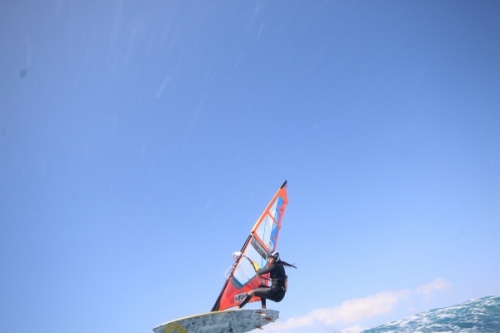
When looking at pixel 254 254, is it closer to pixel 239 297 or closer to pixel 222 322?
pixel 239 297

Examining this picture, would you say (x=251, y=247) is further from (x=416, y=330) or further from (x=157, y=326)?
(x=416, y=330)

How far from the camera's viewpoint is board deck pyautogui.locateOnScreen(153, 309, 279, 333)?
734 centimetres

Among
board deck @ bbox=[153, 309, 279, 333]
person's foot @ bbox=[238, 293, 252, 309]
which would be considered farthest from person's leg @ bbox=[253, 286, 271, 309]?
board deck @ bbox=[153, 309, 279, 333]

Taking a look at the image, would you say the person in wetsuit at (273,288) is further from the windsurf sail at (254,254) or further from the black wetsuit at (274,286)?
the windsurf sail at (254,254)

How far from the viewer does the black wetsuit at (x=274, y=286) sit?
354 inches

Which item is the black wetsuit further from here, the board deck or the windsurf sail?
the windsurf sail

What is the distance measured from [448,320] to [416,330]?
13.9 ft

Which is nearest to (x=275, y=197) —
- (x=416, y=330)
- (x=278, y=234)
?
(x=278, y=234)

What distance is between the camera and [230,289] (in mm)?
9594

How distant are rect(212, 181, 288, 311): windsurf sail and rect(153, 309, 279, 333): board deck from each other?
83cm

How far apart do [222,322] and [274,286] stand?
80.0 inches

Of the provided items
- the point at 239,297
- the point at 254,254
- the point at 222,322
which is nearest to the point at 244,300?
the point at 239,297

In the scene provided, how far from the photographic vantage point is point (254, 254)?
1109 cm

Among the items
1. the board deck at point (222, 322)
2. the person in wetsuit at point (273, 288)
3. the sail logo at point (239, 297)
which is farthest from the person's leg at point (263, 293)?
the sail logo at point (239, 297)
